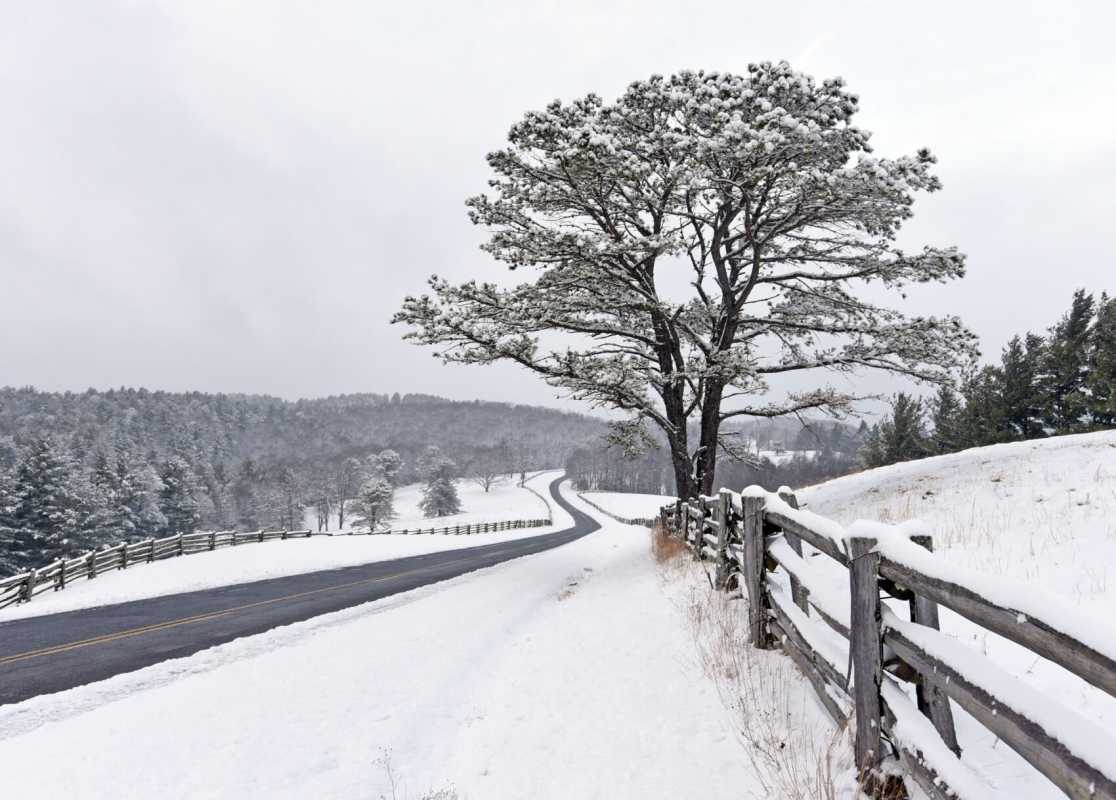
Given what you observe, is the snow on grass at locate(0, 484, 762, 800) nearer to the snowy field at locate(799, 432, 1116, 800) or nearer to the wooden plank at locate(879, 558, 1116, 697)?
the wooden plank at locate(879, 558, 1116, 697)

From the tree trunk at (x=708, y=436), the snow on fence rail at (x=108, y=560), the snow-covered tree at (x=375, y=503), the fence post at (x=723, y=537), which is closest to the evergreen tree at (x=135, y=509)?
the snow-covered tree at (x=375, y=503)

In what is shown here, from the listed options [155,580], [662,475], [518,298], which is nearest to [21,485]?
[155,580]

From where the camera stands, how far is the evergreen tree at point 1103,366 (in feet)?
86.9

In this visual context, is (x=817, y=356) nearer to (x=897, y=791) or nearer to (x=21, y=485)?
(x=897, y=791)

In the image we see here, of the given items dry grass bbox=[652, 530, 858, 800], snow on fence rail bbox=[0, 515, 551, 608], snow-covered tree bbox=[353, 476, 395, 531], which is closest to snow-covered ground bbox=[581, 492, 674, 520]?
snow-covered tree bbox=[353, 476, 395, 531]

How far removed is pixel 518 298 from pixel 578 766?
10504 mm

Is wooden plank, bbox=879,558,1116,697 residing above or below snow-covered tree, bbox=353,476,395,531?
above

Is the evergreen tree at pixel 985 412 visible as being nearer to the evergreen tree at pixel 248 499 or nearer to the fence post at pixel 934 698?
the fence post at pixel 934 698

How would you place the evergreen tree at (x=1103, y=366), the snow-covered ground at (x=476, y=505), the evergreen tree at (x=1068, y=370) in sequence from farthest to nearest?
the snow-covered ground at (x=476, y=505) < the evergreen tree at (x=1068, y=370) < the evergreen tree at (x=1103, y=366)

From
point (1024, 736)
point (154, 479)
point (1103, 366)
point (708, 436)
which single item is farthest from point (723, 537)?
point (154, 479)

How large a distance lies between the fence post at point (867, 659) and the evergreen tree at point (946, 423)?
4644 cm

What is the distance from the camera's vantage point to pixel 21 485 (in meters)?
43.6

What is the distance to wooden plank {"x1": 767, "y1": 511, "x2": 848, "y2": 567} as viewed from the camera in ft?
11.5

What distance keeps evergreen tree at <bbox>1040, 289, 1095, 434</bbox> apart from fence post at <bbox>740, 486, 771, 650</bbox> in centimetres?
3588
